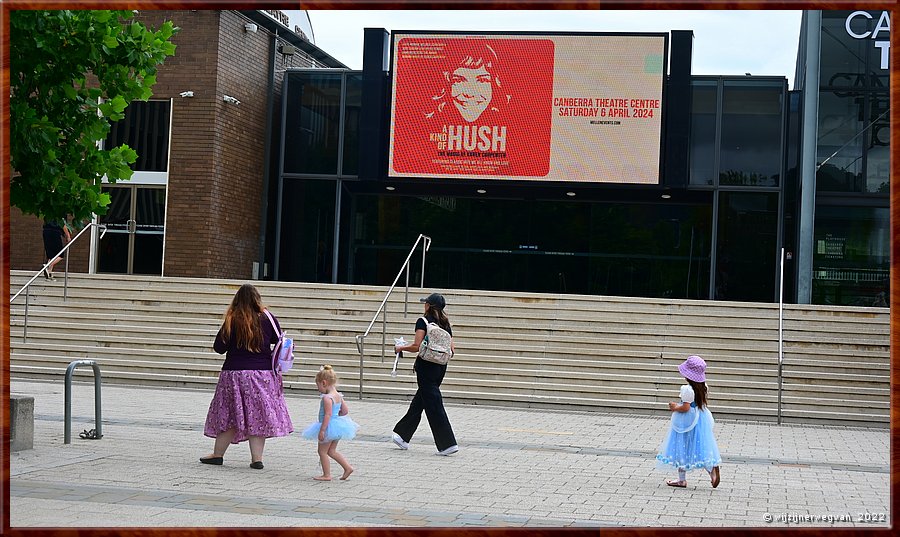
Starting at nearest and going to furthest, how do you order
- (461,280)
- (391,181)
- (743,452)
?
(743,452) < (391,181) < (461,280)

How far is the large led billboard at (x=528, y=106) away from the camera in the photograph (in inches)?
955

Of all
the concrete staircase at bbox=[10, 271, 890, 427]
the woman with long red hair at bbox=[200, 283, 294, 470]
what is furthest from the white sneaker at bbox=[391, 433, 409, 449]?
the concrete staircase at bbox=[10, 271, 890, 427]

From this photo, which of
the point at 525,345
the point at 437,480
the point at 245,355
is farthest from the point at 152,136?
the point at 437,480

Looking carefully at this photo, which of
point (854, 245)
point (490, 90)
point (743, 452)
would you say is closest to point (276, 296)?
point (490, 90)

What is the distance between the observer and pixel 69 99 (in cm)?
969

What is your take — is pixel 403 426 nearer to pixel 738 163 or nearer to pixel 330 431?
pixel 330 431

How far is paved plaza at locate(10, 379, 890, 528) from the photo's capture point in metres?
7.32

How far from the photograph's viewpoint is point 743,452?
39.6ft

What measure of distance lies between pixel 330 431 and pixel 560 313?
10.8m

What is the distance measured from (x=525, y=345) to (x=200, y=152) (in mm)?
10250

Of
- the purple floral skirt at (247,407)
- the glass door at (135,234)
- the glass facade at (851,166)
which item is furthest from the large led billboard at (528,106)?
the purple floral skirt at (247,407)

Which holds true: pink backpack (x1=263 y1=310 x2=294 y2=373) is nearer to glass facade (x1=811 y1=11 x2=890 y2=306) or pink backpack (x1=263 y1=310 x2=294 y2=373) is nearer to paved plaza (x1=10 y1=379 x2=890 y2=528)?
paved plaza (x1=10 y1=379 x2=890 y2=528)

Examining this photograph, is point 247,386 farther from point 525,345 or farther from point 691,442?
point 525,345

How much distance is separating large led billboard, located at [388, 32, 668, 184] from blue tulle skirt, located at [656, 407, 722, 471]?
50.7 feet
